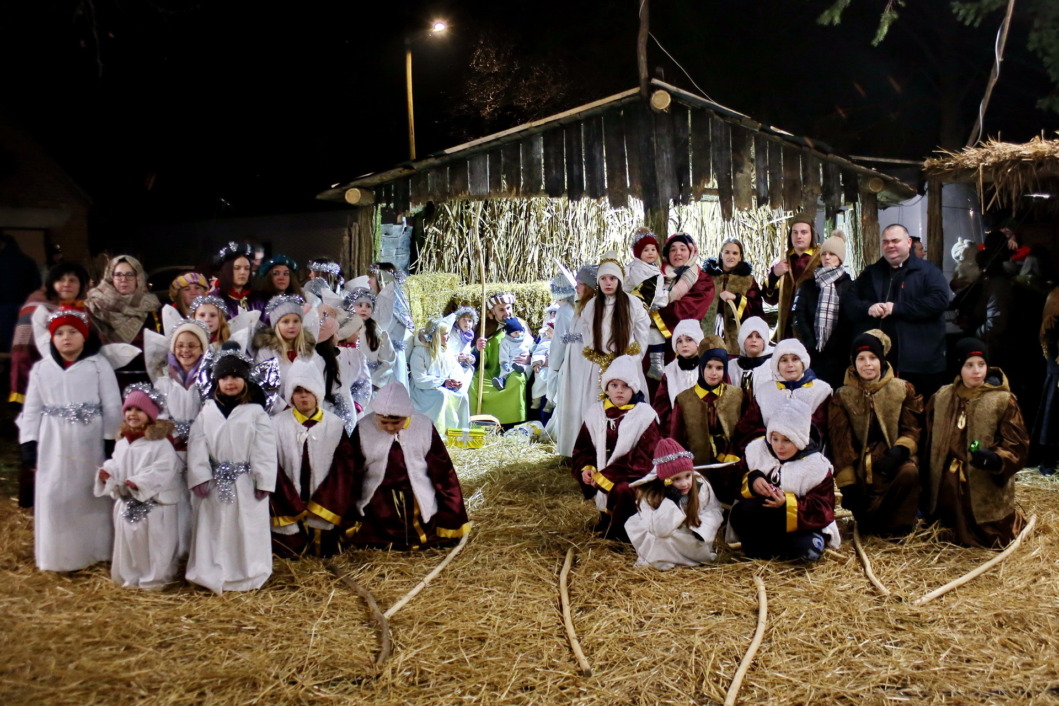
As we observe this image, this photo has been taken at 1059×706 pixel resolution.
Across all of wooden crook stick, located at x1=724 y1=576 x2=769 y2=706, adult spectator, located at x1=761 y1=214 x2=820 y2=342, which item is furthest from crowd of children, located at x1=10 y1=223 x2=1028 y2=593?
wooden crook stick, located at x1=724 y1=576 x2=769 y2=706

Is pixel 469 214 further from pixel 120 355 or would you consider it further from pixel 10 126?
pixel 120 355

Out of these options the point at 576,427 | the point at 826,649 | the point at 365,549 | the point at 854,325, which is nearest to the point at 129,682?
the point at 365,549

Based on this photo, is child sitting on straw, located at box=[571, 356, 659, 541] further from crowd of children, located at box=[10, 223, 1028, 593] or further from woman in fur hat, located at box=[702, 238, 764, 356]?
woman in fur hat, located at box=[702, 238, 764, 356]

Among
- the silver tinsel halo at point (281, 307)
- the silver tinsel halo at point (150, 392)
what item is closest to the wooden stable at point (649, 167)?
the silver tinsel halo at point (281, 307)

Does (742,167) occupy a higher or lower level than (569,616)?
higher

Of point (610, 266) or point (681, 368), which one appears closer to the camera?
point (681, 368)

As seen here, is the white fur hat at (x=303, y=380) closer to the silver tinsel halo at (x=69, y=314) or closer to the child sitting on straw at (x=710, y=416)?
the silver tinsel halo at (x=69, y=314)

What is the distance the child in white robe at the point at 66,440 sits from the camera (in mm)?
5379

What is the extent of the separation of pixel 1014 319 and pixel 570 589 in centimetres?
528

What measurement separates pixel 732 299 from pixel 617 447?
2426 mm

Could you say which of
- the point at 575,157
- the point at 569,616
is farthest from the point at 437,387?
the point at 569,616

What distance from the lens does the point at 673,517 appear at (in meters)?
5.21

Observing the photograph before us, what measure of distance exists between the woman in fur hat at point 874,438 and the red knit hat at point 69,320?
4.60 meters

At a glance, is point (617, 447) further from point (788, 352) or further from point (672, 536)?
point (788, 352)
